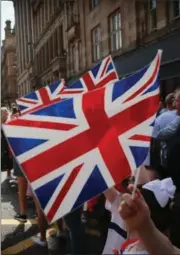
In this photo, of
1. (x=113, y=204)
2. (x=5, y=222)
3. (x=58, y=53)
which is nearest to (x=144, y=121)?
(x=113, y=204)

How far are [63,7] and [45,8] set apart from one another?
2.77 ft

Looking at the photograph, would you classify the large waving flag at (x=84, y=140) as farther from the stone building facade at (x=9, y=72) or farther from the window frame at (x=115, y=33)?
the window frame at (x=115, y=33)

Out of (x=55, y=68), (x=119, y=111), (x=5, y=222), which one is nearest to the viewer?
(x=119, y=111)

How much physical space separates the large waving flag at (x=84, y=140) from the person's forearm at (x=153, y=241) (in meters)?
0.41

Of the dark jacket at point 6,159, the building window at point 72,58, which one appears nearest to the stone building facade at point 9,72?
the dark jacket at point 6,159

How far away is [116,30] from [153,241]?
9.79 m

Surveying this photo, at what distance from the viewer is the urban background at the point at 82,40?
23.1 feet

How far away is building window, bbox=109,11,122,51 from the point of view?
10.4m

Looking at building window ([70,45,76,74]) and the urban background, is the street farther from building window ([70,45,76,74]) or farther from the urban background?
building window ([70,45,76,74])

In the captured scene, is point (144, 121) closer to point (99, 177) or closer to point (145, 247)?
point (99, 177)

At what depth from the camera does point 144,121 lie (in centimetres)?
203

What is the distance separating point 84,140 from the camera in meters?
1.97

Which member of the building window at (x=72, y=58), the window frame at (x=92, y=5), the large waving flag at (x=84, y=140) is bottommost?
the large waving flag at (x=84, y=140)

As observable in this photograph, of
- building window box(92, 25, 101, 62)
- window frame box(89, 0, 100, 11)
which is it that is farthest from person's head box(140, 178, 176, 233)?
window frame box(89, 0, 100, 11)
